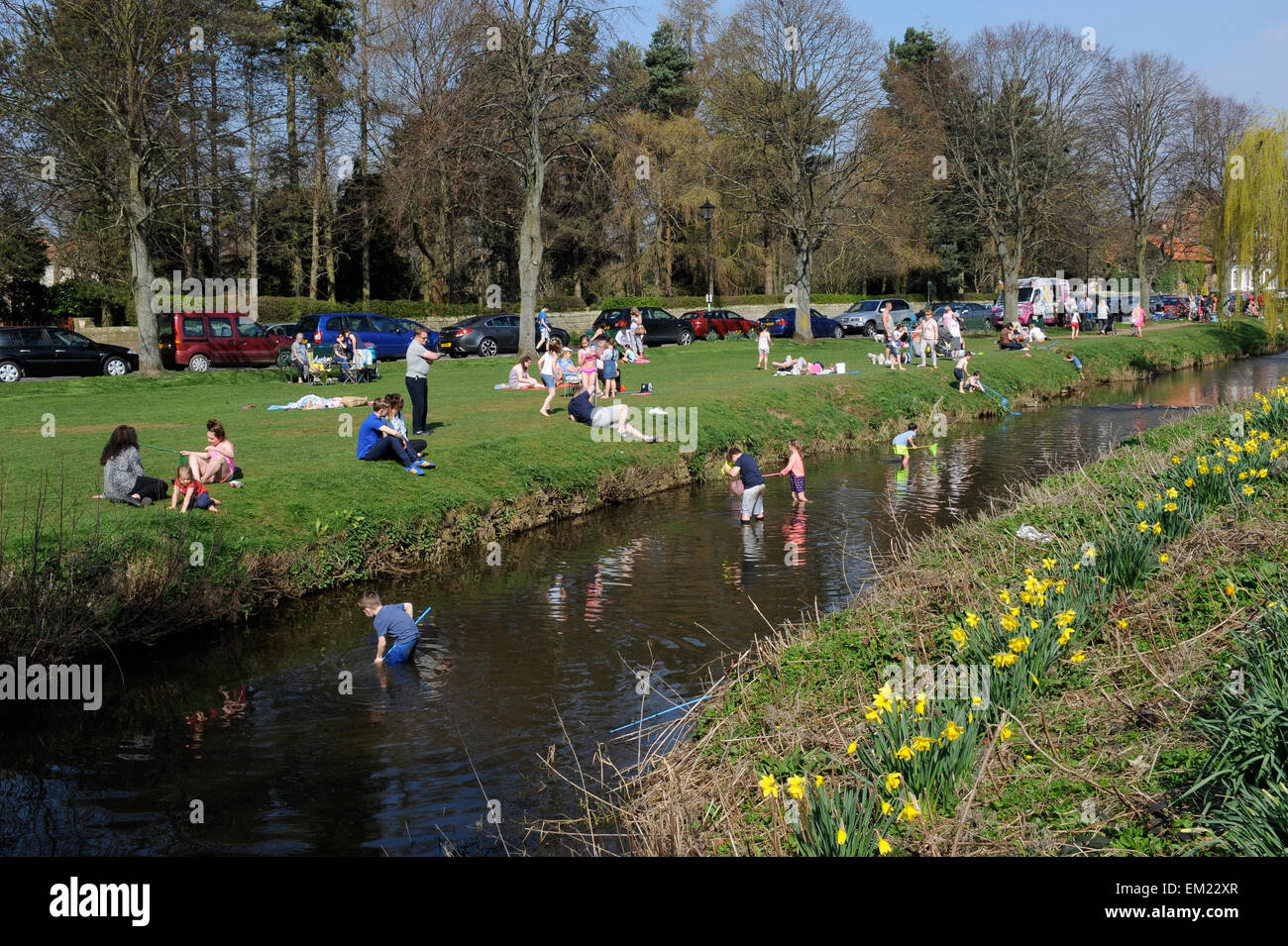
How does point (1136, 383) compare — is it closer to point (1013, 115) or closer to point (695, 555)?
point (1013, 115)

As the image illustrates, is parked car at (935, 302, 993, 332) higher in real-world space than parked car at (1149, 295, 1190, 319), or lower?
lower

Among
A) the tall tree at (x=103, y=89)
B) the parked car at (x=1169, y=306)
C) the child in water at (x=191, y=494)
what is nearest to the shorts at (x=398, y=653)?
the child in water at (x=191, y=494)

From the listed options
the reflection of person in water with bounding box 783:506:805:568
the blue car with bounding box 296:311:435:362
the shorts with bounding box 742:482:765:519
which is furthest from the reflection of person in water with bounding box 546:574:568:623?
the blue car with bounding box 296:311:435:362

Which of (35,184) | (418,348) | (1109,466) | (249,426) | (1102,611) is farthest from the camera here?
(35,184)

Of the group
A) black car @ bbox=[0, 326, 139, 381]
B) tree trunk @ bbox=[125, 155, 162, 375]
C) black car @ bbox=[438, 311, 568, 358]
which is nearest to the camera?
tree trunk @ bbox=[125, 155, 162, 375]

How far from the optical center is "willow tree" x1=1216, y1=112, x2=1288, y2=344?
128 ft

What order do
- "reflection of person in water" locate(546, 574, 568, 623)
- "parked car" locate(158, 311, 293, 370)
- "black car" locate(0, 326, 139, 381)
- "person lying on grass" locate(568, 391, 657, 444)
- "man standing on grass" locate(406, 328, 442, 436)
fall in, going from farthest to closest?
"parked car" locate(158, 311, 293, 370) → "black car" locate(0, 326, 139, 381) → "person lying on grass" locate(568, 391, 657, 444) → "man standing on grass" locate(406, 328, 442, 436) → "reflection of person in water" locate(546, 574, 568, 623)

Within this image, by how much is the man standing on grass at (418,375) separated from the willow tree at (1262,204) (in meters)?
31.6

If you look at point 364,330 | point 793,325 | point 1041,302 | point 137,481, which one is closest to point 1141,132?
point 1041,302

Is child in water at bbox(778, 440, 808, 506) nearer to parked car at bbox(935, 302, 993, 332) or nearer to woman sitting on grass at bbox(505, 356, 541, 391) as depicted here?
woman sitting on grass at bbox(505, 356, 541, 391)

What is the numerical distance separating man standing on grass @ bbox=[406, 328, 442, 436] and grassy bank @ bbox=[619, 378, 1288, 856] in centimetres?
1077

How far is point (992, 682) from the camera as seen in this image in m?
7.61
